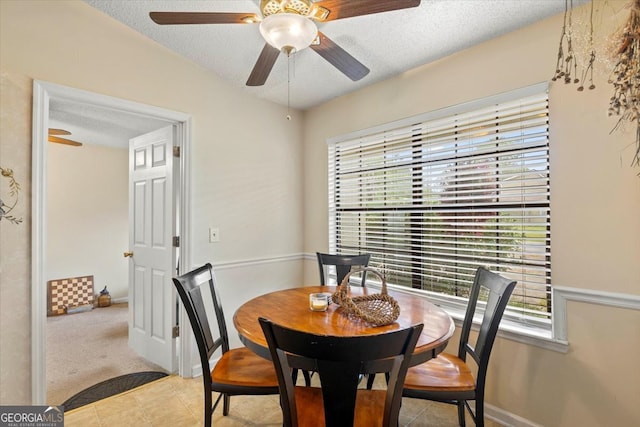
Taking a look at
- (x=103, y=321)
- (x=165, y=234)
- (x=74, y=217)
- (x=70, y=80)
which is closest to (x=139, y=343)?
(x=165, y=234)

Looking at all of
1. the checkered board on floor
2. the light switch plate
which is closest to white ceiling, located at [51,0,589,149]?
the light switch plate

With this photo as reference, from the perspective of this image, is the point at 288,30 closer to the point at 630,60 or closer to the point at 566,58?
the point at 566,58

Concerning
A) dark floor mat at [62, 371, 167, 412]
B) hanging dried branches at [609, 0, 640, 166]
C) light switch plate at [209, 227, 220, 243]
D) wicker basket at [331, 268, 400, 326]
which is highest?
hanging dried branches at [609, 0, 640, 166]

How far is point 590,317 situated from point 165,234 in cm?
294

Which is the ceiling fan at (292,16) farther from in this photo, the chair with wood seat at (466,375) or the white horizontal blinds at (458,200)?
the chair with wood seat at (466,375)

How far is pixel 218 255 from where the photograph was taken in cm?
272

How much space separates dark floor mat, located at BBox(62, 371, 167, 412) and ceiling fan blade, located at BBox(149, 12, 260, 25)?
252 cm

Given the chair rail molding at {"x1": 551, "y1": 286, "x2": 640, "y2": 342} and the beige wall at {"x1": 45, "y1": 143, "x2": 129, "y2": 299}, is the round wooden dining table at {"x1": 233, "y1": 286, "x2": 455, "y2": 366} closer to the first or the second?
the chair rail molding at {"x1": 551, "y1": 286, "x2": 640, "y2": 342}

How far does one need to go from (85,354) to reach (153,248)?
4.15ft

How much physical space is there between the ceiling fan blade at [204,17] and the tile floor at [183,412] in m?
2.28

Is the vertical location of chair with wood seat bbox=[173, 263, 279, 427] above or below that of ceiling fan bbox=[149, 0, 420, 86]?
below

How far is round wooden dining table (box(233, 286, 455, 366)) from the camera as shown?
134 cm

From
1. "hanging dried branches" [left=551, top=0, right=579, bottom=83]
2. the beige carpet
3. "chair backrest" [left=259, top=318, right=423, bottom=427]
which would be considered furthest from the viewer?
the beige carpet

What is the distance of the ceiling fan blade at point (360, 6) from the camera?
1.33m
